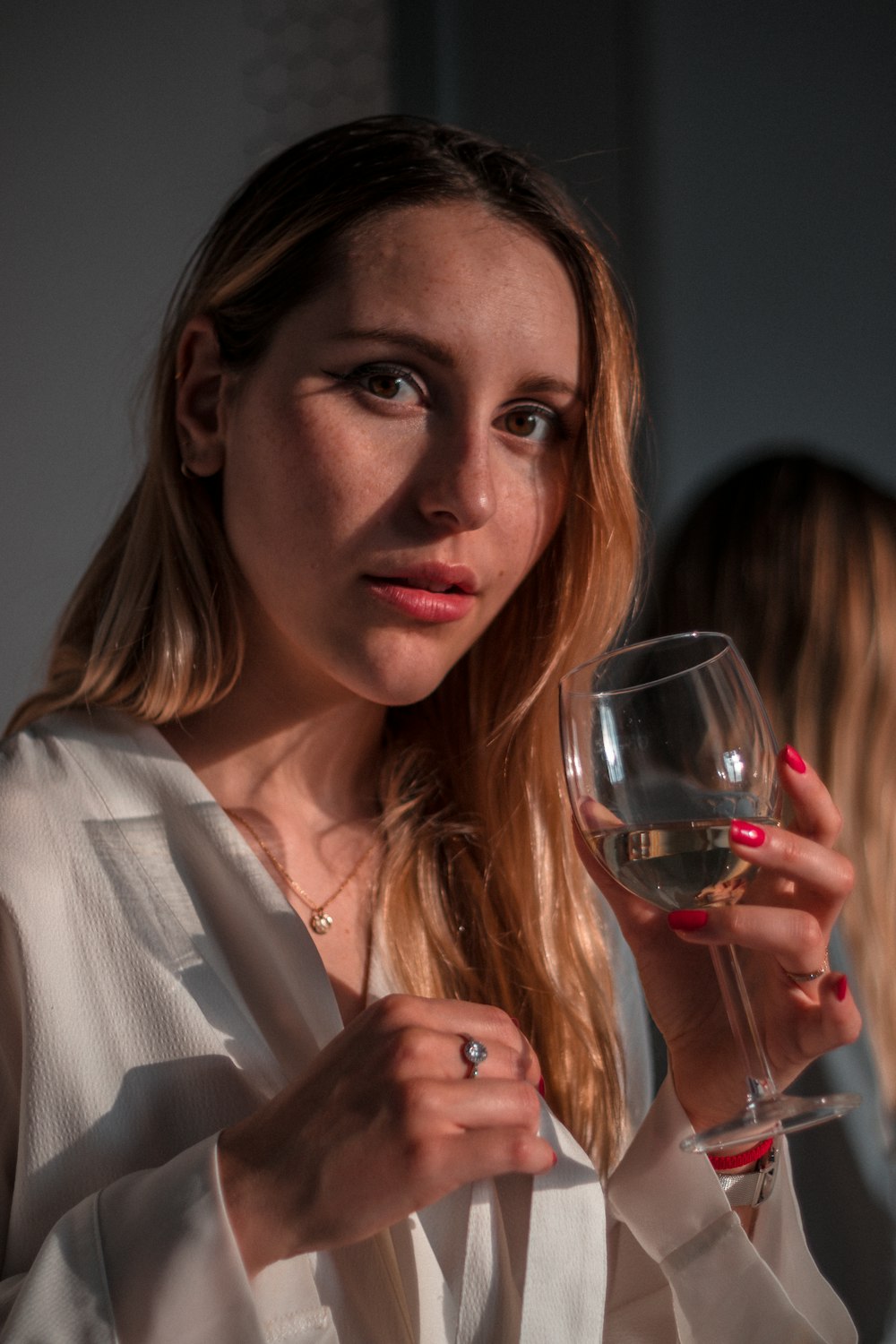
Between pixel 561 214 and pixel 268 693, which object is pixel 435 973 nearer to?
pixel 268 693

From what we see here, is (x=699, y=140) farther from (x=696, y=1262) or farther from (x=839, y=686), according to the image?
(x=696, y=1262)

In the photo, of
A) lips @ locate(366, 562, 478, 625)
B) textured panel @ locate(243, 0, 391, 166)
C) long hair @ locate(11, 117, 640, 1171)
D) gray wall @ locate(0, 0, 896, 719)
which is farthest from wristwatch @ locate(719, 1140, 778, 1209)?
textured panel @ locate(243, 0, 391, 166)

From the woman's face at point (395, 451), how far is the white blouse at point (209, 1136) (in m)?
0.19

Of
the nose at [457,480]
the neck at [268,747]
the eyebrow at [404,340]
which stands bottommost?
the neck at [268,747]

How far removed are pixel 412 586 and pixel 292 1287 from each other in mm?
503

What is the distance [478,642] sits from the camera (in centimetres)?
130

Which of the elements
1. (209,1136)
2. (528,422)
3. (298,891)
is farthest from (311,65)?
(209,1136)

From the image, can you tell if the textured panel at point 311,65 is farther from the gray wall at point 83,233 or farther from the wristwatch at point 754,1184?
the wristwatch at point 754,1184

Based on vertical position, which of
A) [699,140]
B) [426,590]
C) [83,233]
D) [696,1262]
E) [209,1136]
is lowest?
[696,1262]

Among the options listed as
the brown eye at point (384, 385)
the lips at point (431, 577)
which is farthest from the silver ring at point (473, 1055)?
the brown eye at point (384, 385)

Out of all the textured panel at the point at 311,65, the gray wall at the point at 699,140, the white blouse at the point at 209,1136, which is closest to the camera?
the white blouse at the point at 209,1136

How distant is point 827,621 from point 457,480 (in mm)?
898

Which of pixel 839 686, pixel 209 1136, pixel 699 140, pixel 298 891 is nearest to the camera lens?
pixel 209 1136

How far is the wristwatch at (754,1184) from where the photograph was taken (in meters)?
1.00
